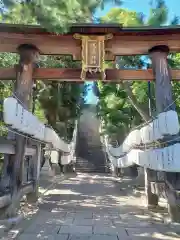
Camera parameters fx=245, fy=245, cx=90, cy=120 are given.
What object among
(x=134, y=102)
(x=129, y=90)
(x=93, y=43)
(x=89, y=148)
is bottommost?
(x=89, y=148)

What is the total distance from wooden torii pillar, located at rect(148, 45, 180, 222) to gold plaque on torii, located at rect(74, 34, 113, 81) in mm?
1298

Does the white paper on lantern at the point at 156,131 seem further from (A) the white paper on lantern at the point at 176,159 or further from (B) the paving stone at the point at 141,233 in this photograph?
(B) the paving stone at the point at 141,233

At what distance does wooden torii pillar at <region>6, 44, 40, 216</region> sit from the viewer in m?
5.28

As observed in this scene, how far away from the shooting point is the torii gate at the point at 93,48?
571 cm

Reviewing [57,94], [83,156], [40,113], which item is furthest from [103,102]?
[83,156]

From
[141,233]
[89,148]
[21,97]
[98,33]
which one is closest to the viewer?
[141,233]

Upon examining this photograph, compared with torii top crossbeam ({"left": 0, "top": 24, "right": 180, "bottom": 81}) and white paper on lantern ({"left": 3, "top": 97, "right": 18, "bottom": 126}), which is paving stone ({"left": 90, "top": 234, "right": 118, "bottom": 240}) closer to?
white paper on lantern ({"left": 3, "top": 97, "right": 18, "bottom": 126})

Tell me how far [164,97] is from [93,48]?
207cm

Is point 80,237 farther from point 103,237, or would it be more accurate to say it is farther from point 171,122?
point 171,122

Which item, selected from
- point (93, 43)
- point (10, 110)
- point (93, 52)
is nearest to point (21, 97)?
point (10, 110)

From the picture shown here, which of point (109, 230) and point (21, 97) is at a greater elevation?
point (21, 97)

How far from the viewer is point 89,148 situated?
23344 mm

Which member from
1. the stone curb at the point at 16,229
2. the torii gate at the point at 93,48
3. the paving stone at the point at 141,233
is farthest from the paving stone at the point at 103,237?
the torii gate at the point at 93,48

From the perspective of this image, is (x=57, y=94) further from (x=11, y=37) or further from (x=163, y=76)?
(x=163, y=76)
